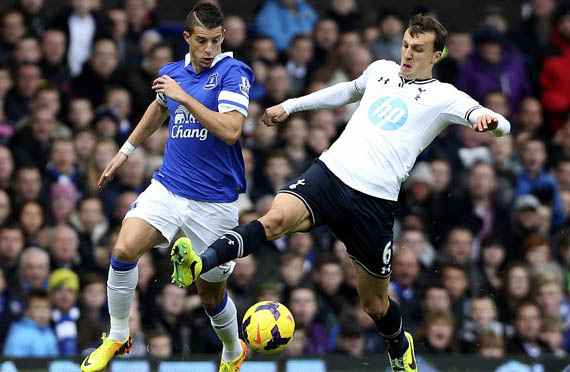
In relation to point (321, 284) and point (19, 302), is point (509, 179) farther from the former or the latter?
point (19, 302)

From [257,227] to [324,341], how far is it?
4002mm

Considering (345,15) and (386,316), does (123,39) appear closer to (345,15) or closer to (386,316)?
(345,15)

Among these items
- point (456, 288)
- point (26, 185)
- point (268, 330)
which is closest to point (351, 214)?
point (268, 330)

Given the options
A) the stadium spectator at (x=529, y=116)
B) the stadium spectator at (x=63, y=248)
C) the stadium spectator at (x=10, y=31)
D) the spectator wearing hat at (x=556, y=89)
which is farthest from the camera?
the spectator wearing hat at (x=556, y=89)

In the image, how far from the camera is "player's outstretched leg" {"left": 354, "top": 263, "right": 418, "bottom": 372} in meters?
10.3

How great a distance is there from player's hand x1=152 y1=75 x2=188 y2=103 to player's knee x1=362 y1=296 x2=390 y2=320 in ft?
6.99

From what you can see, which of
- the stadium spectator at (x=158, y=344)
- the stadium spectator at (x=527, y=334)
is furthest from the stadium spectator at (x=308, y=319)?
the stadium spectator at (x=527, y=334)

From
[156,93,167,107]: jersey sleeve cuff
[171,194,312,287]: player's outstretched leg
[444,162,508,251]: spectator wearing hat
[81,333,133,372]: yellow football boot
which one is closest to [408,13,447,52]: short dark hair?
[171,194,312,287]: player's outstretched leg

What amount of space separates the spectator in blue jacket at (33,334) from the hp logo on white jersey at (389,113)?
13.3 feet

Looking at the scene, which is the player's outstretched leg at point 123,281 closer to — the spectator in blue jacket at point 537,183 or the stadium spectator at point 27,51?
the stadium spectator at point 27,51

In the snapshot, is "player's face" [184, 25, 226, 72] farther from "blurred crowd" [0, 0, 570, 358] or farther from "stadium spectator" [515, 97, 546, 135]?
"stadium spectator" [515, 97, 546, 135]

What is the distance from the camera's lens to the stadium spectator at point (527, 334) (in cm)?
1403

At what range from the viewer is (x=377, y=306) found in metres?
10.4

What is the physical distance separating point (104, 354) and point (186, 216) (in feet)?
3.82
